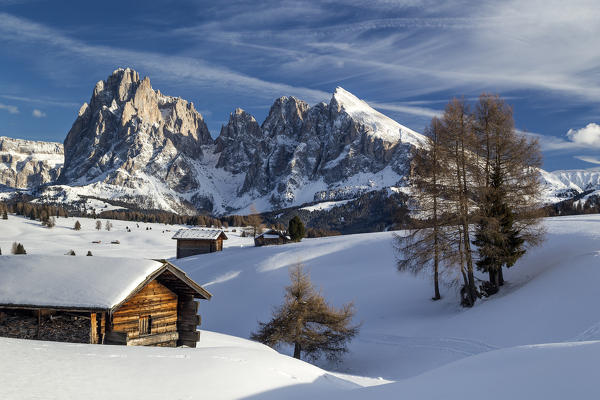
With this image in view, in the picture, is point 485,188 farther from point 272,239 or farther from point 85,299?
point 272,239

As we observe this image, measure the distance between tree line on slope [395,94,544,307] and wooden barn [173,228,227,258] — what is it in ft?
163

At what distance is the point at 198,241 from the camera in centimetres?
6688

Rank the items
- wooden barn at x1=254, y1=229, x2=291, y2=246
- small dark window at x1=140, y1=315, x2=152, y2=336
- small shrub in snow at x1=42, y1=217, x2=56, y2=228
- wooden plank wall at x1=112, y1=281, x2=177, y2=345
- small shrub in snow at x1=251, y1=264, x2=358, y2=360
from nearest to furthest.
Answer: wooden plank wall at x1=112, y1=281, x2=177, y2=345 < small dark window at x1=140, y1=315, x2=152, y2=336 < small shrub in snow at x1=251, y1=264, x2=358, y2=360 < wooden barn at x1=254, y1=229, x2=291, y2=246 < small shrub in snow at x1=42, y1=217, x2=56, y2=228

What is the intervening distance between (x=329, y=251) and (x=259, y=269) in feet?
24.5

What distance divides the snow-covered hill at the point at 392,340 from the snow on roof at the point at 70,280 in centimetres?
215

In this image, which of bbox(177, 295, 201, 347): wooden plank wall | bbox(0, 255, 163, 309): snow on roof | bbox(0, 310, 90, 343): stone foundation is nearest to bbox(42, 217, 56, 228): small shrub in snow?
bbox(0, 255, 163, 309): snow on roof

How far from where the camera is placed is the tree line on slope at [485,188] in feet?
68.0

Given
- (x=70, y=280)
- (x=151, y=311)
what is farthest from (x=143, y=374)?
(x=151, y=311)

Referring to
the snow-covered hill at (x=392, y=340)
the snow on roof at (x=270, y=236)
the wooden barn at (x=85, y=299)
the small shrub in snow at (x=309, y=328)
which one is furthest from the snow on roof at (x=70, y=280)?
the snow on roof at (x=270, y=236)

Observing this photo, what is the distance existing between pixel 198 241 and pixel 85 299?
179 feet

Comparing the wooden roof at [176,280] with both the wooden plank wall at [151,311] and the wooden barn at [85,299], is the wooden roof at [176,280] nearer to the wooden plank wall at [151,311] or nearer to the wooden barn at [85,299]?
the wooden barn at [85,299]

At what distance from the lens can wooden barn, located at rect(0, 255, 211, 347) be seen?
1332 centimetres

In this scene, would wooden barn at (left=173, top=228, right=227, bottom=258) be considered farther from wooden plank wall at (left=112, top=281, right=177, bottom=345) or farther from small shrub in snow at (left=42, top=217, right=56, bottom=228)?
small shrub in snow at (left=42, top=217, right=56, bottom=228)

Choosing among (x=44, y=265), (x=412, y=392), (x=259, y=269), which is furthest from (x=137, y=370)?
(x=259, y=269)
